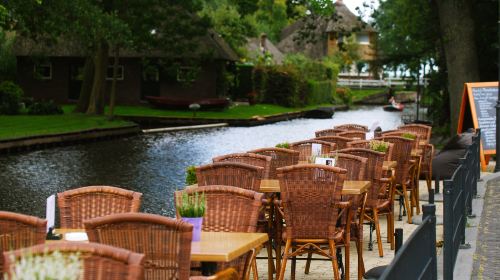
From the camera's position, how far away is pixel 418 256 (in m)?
5.79

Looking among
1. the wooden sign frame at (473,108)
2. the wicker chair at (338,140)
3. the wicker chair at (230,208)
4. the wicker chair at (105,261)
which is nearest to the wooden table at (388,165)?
the wicker chair at (338,140)

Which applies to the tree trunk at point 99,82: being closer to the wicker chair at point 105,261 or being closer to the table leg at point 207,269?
the table leg at point 207,269

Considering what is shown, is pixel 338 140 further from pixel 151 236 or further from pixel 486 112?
pixel 151 236

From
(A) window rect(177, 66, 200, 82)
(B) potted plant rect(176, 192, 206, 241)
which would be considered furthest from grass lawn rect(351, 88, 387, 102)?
(B) potted plant rect(176, 192, 206, 241)

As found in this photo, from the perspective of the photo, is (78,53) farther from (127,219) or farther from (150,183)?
(127,219)

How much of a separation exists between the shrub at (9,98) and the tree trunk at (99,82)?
3.63 m

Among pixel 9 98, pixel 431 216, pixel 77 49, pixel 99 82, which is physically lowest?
pixel 9 98

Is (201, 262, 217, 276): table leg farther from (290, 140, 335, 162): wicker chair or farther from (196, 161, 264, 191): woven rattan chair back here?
(290, 140, 335, 162): wicker chair

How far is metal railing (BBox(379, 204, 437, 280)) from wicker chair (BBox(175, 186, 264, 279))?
1404 mm

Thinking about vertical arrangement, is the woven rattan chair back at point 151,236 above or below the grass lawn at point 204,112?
above

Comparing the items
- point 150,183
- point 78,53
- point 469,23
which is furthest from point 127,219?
point 78,53

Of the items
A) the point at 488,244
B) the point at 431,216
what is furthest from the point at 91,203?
the point at 488,244

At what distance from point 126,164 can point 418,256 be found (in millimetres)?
23643

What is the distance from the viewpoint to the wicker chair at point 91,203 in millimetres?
8367
